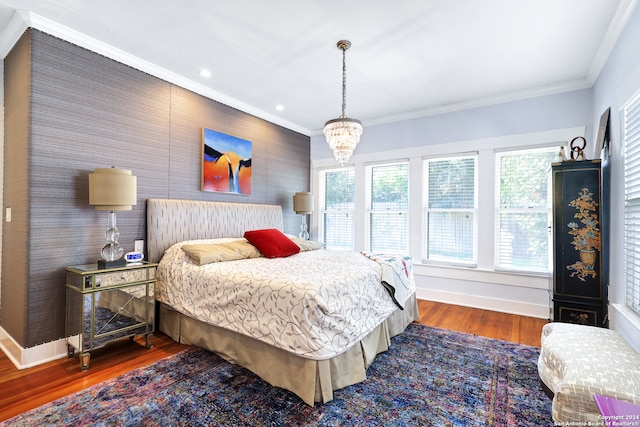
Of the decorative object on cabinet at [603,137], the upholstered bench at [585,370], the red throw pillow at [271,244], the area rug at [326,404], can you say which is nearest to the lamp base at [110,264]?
the area rug at [326,404]

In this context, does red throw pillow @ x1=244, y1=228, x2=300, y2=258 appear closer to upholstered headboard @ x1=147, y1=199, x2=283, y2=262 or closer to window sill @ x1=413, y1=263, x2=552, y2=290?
upholstered headboard @ x1=147, y1=199, x2=283, y2=262

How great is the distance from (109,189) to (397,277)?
102 inches

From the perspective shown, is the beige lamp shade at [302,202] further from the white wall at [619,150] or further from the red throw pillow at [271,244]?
the white wall at [619,150]

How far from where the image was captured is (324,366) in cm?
182

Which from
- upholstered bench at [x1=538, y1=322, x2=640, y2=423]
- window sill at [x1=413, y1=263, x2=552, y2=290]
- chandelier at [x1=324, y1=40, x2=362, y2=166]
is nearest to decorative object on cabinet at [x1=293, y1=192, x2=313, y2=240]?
window sill at [x1=413, y1=263, x2=552, y2=290]

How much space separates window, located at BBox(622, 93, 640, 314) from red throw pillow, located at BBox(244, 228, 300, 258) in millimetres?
2787

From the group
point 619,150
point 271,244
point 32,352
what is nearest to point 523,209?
point 619,150

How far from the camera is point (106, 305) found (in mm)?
2469

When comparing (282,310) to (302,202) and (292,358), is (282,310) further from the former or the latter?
(302,202)

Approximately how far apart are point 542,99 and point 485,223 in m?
1.62

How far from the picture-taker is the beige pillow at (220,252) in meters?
2.71

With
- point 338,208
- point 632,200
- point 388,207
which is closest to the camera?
point 632,200

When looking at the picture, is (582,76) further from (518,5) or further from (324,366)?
(324,366)

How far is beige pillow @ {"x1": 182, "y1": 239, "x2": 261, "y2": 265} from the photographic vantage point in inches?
107
